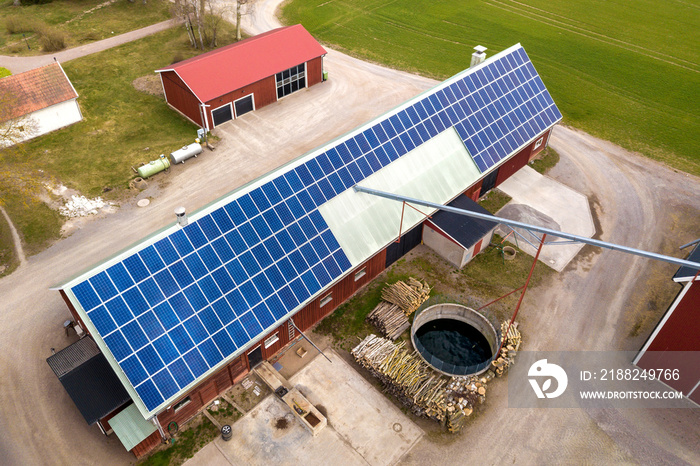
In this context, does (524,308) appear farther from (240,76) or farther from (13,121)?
(13,121)

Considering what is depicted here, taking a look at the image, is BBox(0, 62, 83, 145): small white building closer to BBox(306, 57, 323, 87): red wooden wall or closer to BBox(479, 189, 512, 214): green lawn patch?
BBox(306, 57, 323, 87): red wooden wall

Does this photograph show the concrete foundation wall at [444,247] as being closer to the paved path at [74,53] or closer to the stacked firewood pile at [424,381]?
the stacked firewood pile at [424,381]

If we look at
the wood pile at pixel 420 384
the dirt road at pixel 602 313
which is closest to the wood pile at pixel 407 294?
the wood pile at pixel 420 384

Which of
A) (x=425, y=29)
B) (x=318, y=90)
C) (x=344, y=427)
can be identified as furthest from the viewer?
(x=425, y=29)

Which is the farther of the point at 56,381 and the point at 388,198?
the point at 388,198

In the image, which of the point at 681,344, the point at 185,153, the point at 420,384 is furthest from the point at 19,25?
the point at 681,344

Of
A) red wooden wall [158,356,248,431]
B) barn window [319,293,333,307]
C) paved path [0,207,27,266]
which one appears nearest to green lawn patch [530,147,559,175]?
barn window [319,293,333,307]

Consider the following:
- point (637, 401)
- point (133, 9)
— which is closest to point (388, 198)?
point (637, 401)

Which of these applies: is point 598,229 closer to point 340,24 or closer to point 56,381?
point 56,381
